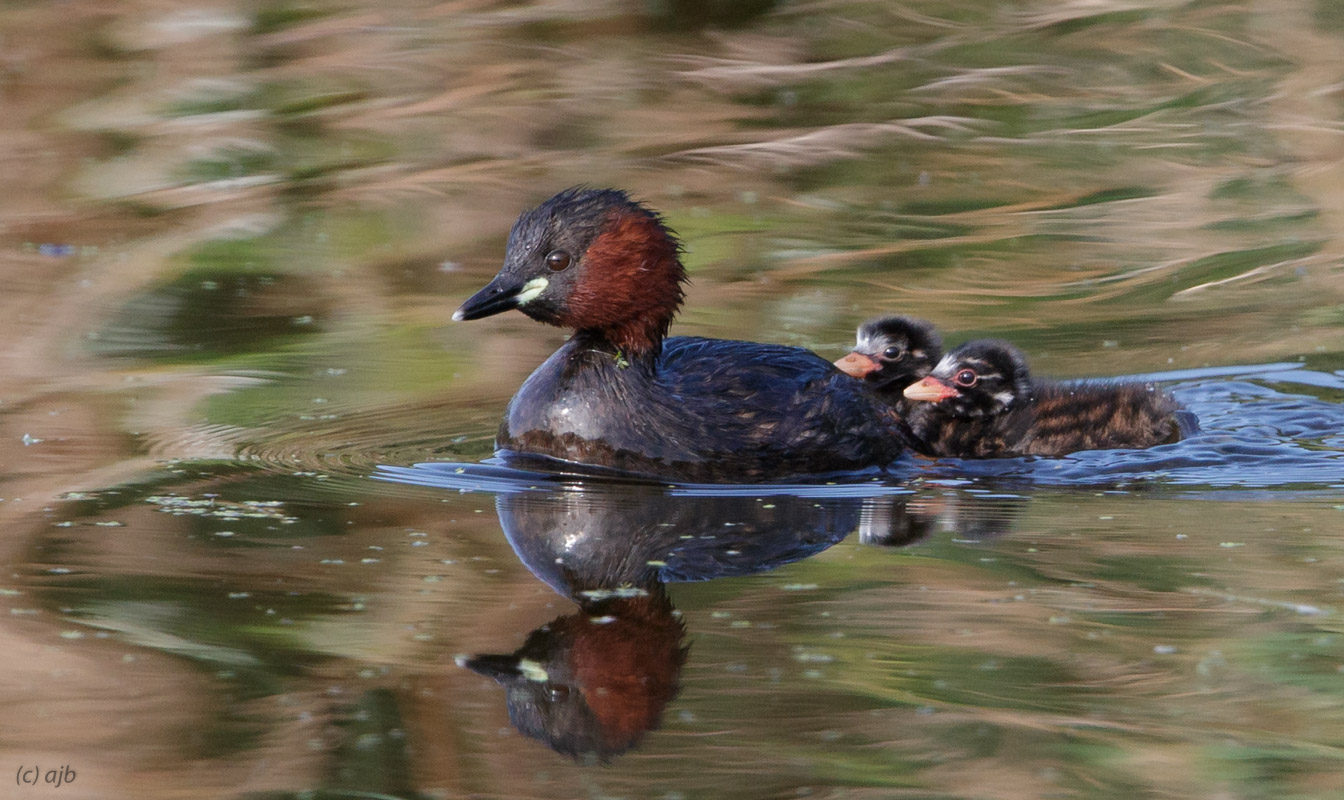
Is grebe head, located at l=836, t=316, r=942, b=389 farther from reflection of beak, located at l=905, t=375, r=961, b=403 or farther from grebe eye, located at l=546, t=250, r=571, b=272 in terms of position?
grebe eye, located at l=546, t=250, r=571, b=272

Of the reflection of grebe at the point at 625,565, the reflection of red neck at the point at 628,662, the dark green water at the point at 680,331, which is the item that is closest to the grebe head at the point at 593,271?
the dark green water at the point at 680,331

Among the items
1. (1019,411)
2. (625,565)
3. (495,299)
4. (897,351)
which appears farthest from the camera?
(897,351)

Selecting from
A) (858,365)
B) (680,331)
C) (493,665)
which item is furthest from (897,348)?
(493,665)

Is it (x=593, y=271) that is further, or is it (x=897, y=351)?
(x=897, y=351)

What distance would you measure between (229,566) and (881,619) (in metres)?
1.88

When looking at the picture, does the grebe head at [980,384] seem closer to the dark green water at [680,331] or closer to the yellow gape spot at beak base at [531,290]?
the dark green water at [680,331]

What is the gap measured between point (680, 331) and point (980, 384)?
72.8 inches

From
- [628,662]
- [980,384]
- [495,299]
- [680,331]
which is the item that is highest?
[495,299]

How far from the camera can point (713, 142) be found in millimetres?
11953

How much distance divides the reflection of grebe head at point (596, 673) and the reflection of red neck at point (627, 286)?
2011 millimetres

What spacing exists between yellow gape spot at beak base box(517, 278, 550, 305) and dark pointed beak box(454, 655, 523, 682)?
2.40m

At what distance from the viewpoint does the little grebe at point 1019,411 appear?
6.95 meters

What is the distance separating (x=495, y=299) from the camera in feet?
21.5

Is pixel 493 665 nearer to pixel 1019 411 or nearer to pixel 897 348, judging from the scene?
pixel 1019 411
